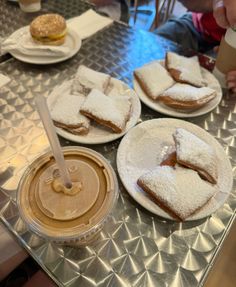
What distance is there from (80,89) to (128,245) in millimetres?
590

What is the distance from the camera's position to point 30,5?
149 centimetres

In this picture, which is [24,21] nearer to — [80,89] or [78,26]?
[78,26]

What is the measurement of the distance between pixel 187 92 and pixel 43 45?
0.67 m

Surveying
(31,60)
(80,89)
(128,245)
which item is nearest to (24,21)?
(31,60)

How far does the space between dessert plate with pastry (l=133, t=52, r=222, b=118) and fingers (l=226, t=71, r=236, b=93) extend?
0.04m

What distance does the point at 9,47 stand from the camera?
47.4 inches

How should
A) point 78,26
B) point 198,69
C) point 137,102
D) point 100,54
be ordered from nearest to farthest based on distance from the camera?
point 137,102 < point 198,69 < point 100,54 < point 78,26

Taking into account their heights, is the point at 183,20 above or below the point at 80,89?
below

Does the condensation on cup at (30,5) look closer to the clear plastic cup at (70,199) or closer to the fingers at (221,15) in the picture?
the fingers at (221,15)

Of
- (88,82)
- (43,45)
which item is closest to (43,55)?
(43,45)

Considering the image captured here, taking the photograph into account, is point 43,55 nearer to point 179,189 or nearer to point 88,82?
point 88,82

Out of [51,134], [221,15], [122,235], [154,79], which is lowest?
[122,235]

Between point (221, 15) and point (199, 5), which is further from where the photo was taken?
point (199, 5)

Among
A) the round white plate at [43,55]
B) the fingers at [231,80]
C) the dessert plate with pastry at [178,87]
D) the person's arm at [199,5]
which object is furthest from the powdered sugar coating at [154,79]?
the person's arm at [199,5]
